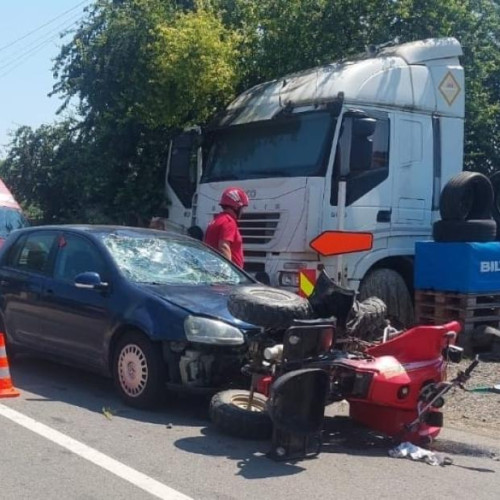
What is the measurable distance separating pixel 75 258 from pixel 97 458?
291 cm

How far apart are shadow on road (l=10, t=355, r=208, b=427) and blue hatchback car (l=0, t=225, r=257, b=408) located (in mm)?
173

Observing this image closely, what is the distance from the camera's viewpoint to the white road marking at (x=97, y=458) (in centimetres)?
536

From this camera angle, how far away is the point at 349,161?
33.0ft

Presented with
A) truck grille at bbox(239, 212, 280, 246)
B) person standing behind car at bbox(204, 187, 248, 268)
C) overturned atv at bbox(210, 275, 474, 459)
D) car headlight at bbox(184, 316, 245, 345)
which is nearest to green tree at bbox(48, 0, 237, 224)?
truck grille at bbox(239, 212, 280, 246)

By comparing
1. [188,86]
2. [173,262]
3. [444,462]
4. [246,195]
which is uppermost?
[188,86]

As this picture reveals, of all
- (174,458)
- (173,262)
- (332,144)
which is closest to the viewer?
(174,458)

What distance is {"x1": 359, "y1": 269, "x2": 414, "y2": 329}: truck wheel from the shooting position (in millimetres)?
10445

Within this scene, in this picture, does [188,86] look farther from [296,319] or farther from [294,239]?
[296,319]

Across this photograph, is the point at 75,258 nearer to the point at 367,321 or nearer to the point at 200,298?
the point at 200,298

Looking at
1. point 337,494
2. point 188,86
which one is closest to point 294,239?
point 188,86

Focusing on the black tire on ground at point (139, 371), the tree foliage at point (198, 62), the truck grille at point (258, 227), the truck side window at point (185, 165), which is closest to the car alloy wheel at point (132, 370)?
the black tire on ground at point (139, 371)

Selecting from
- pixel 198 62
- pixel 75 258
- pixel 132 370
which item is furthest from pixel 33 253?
pixel 198 62

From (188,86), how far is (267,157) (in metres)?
3.15

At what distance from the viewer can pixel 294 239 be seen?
10.4 meters
